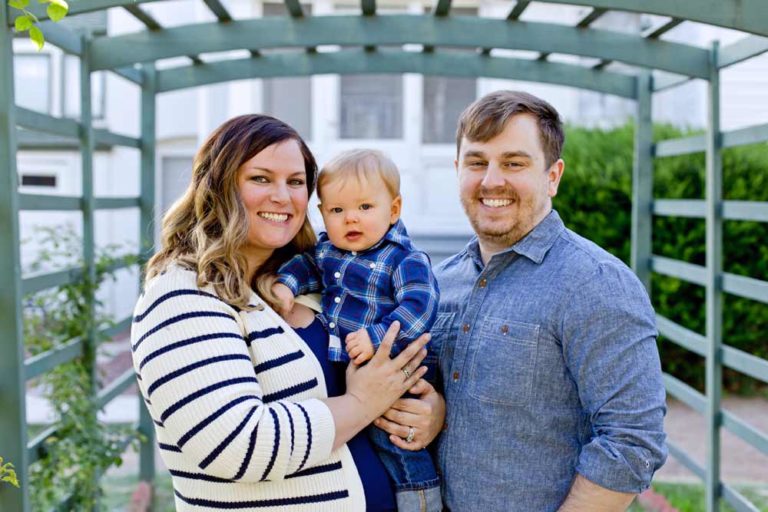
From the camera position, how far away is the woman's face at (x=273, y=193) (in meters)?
2.28

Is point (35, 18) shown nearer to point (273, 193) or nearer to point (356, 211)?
point (273, 193)

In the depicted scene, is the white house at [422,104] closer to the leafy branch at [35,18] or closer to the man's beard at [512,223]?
the man's beard at [512,223]

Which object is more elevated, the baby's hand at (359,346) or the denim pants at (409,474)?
the baby's hand at (359,346)

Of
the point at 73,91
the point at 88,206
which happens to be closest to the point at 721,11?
the point at 88,206

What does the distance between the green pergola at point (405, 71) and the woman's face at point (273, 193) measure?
1.09 metres

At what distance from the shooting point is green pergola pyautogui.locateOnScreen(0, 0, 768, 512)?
2949 mm

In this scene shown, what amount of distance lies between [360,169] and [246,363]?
27.3 inches

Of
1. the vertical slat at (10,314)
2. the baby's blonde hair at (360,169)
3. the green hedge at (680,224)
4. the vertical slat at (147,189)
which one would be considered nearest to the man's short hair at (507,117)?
the baby's blonde hair at (360,169)

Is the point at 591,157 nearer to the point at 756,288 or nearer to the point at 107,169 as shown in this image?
the point at 756,288

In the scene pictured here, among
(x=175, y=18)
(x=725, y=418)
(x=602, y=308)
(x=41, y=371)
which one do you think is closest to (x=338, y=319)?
(x=602, y=308)

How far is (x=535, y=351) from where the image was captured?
220cm

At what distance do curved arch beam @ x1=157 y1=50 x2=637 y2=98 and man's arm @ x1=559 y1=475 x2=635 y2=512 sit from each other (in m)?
2.80

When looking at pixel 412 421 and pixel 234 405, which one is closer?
pixel 234 405

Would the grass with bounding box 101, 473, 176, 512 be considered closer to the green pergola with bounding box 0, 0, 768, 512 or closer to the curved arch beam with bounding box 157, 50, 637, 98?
the green pergola with bounding box 0, 0, 768, 512
